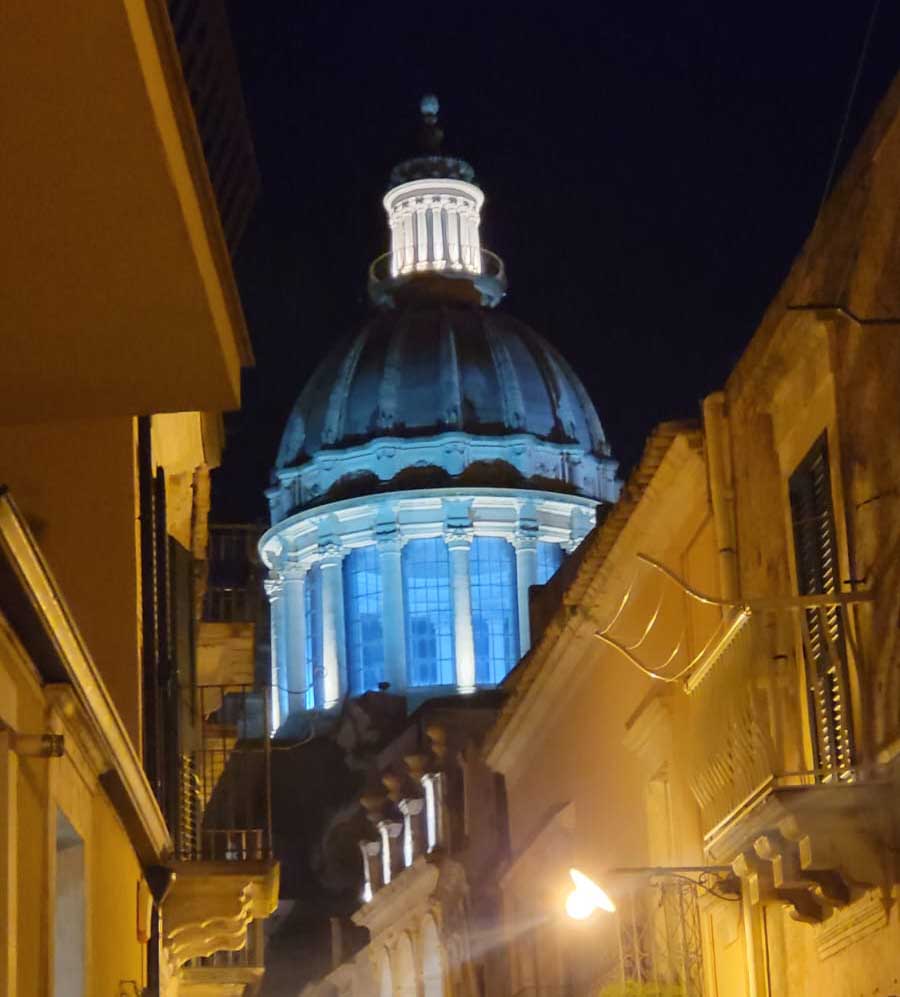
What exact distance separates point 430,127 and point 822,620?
2332 inches

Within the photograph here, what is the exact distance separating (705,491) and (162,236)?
24.6 ft

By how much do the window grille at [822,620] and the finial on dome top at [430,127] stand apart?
57193 mm

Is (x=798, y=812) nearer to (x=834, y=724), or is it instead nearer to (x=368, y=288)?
(x=834, y=724)

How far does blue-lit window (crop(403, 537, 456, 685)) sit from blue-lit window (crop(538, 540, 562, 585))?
7.70ft

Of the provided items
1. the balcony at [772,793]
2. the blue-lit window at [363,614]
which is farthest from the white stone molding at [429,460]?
the balcony at [772,793]

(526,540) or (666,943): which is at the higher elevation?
(526,540)

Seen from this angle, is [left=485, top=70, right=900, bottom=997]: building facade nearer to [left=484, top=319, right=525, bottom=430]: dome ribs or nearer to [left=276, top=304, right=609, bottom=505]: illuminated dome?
[left=276, top=304, right=609, bottom=505]: illuminated dome

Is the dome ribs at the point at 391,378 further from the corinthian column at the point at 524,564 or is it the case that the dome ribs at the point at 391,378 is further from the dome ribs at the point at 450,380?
the corinthian column at the point at 524,564

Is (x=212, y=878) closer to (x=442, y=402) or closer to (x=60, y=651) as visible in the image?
(x=60, y=651)

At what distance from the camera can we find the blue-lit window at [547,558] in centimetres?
6253

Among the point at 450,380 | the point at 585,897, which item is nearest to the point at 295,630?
the point at 450,380

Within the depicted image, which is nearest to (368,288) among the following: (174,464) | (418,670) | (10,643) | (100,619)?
(418,670)

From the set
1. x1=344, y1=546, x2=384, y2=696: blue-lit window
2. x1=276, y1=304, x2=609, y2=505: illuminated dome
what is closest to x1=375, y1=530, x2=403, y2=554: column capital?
x1=344, y1=546, x2=384, y2=696: blue-lit window

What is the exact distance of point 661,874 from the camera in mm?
15547
